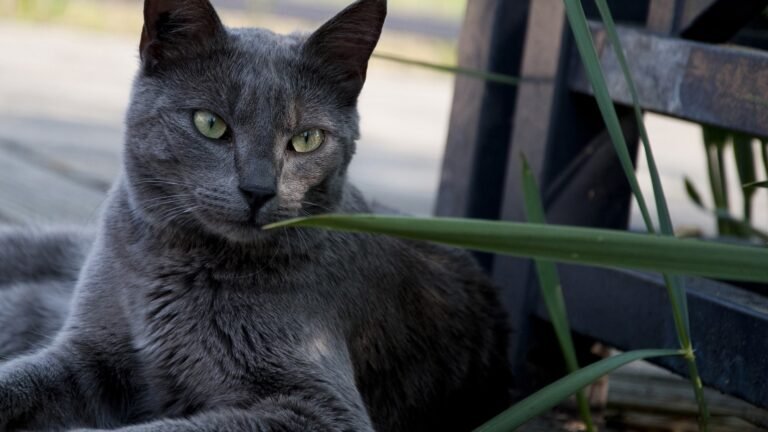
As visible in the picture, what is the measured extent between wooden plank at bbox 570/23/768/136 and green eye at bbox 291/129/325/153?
2.28 ft

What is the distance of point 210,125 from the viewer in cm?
184

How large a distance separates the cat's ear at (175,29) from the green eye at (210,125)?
0.13 meters

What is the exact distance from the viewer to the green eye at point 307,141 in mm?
1875

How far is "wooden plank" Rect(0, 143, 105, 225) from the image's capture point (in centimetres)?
324

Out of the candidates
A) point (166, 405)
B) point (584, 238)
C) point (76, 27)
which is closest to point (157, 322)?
point (166, 405)

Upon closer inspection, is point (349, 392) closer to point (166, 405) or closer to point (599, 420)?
point (166, 405)

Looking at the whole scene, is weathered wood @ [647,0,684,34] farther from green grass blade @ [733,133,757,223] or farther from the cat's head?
the cat's head

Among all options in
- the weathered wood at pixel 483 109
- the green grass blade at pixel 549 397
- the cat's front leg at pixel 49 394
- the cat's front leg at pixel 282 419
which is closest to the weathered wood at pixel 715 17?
the weathered wood at pixel 483 109

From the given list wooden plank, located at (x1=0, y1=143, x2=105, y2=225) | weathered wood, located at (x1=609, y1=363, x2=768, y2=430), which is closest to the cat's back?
weathered wood, located at (x1=609, y1=363, x2=768, y2=430)

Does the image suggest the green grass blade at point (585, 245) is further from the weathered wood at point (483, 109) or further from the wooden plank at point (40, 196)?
the wooden plank at point (40, 196)

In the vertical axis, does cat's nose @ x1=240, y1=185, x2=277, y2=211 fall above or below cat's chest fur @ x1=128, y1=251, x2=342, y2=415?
above

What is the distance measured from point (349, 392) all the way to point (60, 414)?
49cm

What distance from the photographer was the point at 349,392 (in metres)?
1.82

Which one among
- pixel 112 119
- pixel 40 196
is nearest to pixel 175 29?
pixel 40 196
